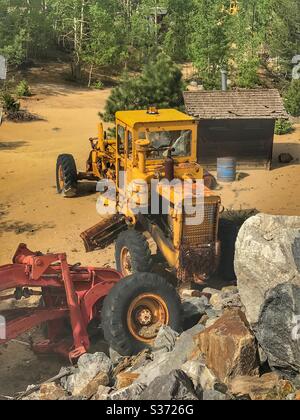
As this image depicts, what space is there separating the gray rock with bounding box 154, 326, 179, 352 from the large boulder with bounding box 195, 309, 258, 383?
2.30 ft

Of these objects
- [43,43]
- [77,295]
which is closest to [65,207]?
[77,295]

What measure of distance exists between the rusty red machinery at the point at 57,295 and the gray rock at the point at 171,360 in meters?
Result: 1.17

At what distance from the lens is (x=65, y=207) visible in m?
15.1

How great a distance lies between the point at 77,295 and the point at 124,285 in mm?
710

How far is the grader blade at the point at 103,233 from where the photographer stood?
38.1ft

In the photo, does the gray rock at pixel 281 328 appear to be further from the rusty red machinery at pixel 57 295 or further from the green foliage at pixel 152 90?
the green foliage at pixel 152 90

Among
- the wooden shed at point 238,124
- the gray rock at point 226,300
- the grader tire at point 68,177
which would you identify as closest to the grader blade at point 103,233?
the gray rock at point 226,300

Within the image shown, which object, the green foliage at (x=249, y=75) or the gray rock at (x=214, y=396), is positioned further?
the green foliage at (x=249, y=75)

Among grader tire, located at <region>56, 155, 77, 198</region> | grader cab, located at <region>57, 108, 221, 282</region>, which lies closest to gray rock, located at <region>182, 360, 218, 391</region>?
grader cab, located at <region>57, 108, 221, 282</region>

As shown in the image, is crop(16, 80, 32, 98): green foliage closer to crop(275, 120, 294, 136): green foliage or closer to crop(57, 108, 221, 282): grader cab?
crop(275, 120, 294, 136): green foliage

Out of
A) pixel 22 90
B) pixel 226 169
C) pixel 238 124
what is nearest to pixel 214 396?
pixel 226 169

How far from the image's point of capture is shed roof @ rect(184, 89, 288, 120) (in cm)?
1847

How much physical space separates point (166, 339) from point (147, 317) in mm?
696
